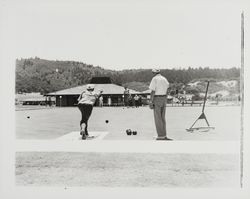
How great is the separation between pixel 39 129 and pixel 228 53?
1.69 m

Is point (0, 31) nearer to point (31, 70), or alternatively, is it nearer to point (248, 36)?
point (31, 70)

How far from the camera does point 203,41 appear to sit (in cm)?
350

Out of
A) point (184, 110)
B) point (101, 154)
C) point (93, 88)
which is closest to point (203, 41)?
point (184, 110)

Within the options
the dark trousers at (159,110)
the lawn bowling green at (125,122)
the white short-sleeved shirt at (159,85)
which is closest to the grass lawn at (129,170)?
the lawn bowling green at (125,122)

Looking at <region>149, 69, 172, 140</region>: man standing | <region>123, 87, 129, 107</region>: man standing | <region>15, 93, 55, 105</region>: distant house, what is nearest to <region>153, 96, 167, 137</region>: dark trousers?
<region>149, 69, 172, 140</region>: man standing

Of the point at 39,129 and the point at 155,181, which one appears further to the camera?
the point at 39,129

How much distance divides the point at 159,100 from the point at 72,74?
762 mm

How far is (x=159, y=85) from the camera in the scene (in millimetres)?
3547

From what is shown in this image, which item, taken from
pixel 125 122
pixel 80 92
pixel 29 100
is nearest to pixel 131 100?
pixel 125 122

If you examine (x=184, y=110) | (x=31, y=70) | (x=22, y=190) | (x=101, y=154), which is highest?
(x=31, y=70)

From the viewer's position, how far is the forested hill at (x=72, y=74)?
3.50m

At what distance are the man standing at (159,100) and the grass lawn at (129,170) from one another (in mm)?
234

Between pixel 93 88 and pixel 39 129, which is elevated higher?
pixel 93 88

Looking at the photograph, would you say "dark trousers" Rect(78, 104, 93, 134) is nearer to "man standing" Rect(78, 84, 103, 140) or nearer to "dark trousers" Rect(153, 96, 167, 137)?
"man standing" Rect(78, 84, 103, 140)
